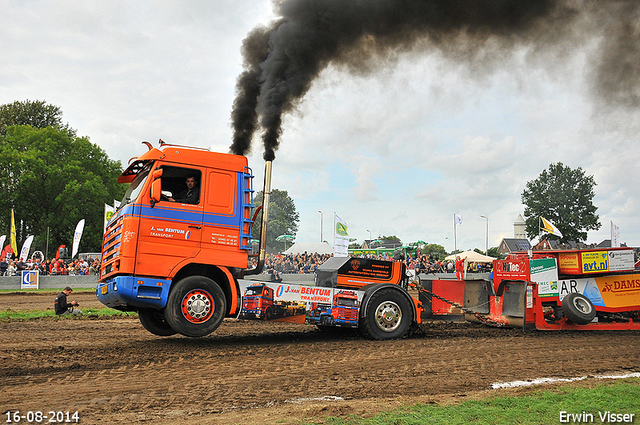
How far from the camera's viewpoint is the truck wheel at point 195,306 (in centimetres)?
788

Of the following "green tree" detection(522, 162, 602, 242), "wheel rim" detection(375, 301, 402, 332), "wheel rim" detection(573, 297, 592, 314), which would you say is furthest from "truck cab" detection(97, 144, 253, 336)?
"green tree" detection(522, 162, 602, 242)

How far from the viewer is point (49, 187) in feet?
147

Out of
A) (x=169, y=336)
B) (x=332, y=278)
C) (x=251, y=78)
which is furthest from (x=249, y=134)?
(x=169, y=336)

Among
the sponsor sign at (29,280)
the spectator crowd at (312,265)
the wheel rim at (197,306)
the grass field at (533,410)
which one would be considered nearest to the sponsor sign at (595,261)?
the grass field at (533,410)

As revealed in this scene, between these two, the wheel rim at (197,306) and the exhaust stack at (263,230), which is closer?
the wheel rim at (197,306)

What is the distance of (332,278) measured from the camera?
31.8ft

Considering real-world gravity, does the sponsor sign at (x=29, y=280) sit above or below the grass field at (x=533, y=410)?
above

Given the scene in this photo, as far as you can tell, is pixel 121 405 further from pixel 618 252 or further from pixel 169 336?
pixel 618 252

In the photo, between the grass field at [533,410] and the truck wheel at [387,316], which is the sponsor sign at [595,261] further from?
the grass field at [533,410]

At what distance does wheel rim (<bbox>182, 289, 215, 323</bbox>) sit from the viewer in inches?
314

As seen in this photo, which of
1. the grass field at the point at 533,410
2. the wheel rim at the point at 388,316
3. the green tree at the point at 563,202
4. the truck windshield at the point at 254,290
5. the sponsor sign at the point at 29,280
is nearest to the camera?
the grass field at the point at 533,410

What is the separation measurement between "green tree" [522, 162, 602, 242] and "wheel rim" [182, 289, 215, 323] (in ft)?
235

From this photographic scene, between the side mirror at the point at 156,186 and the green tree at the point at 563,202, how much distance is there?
7216 cm

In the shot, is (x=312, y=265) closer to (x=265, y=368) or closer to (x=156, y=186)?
(x=156, y=186)
